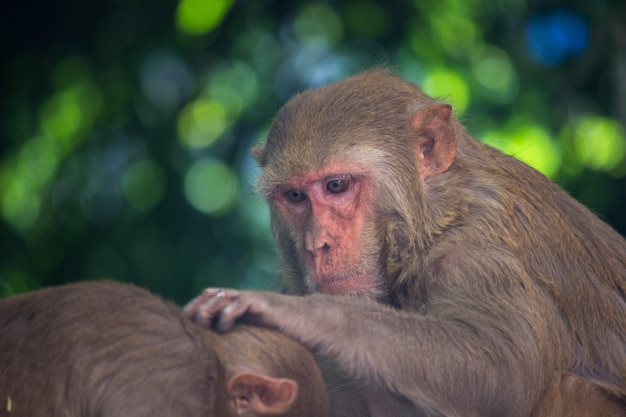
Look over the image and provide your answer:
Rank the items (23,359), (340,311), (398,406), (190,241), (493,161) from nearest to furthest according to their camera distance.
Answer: (23,359) → (340,311) → (398,406) → (493,161) → (190,241)

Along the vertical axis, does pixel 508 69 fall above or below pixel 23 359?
above

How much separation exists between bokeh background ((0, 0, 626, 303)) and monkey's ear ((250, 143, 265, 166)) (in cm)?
318

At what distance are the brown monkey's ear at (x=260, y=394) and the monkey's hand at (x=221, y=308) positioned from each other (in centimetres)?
26

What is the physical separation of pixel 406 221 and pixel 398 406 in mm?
923

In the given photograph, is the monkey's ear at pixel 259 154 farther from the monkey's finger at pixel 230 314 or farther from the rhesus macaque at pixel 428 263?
the monkey's finger at pixel 230 314

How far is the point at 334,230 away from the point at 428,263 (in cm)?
50

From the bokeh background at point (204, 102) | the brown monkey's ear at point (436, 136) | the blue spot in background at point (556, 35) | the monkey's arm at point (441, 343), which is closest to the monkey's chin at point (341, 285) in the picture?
the monkey's arm at point (441, 343)

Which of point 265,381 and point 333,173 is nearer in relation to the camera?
point 265,381

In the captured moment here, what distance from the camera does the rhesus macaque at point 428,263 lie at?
16.0ft

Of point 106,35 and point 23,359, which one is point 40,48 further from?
point 23,359

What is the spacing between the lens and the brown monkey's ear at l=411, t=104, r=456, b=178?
5.63 metres

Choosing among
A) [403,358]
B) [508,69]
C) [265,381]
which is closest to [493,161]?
[403,358]

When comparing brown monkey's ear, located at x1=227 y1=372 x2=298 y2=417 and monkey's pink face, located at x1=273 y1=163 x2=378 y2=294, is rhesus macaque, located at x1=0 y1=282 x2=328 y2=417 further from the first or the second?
monkey's pink face, located at x1=273 y1=163 x2=378 y2=294

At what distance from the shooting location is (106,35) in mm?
9891
